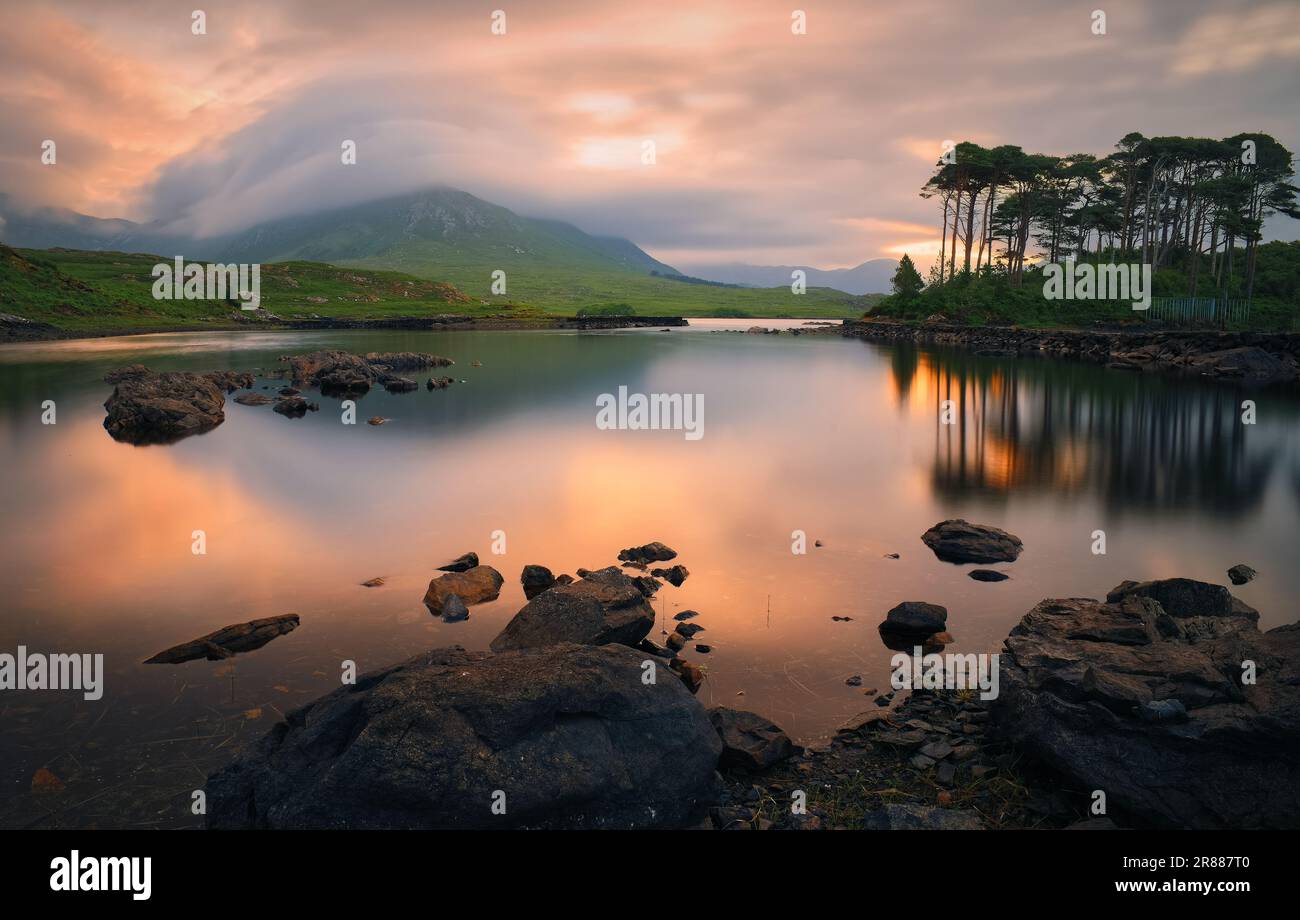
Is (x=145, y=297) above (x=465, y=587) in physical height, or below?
above

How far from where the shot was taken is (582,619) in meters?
12.5

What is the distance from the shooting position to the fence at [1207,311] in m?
82.9

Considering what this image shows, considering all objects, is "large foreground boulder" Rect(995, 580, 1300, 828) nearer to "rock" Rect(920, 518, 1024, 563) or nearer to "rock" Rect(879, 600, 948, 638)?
"rock" Rect(879, 600, 948, 638)

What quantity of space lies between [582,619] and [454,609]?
3.38m

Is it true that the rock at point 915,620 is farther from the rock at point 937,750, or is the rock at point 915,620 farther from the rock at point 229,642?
the rock at point 229,642

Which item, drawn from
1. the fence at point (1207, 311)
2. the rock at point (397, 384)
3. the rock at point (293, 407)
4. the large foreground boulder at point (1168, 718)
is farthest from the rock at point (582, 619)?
the fence at point (1207, 311)

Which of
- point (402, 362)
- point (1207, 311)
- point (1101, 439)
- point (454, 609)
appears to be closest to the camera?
point (454, 609)

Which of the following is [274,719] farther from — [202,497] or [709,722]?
[202,497]

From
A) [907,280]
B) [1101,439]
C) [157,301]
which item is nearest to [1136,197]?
[907,280]

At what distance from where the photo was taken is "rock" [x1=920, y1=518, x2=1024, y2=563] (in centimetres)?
1806

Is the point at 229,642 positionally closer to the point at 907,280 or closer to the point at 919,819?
the point at 919,819
